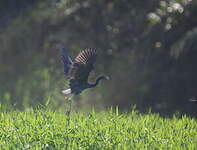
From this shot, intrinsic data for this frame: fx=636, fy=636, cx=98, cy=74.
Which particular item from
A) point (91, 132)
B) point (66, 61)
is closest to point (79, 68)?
point (66, 61)

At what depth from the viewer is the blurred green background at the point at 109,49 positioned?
11688mm

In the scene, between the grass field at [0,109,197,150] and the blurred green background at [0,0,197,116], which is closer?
the grass field at [0,109,197,150]

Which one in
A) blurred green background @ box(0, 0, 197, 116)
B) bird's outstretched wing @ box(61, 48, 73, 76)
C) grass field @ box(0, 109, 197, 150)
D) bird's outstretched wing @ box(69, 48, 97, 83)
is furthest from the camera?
blurred green background @ box(0, 0, 197, 116)

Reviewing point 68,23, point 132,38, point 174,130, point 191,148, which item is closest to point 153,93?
point 132,38

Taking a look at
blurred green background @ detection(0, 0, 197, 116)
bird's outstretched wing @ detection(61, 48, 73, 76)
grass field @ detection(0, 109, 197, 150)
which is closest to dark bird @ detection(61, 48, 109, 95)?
→ bird's outstretched wing @ detection(61, 48, 73, 76)

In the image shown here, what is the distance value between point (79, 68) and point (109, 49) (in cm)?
616

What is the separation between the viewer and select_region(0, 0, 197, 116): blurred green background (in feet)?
38.3

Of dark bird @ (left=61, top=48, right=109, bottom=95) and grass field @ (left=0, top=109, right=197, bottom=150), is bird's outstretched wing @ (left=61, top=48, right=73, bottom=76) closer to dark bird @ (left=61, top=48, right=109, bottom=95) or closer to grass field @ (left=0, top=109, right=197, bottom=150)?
dark bird @ (left=61, top=48, right=109, bottom=95)

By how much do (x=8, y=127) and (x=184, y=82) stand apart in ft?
19.7

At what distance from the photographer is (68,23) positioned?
13.4m

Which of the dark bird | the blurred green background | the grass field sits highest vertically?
the blurred green background

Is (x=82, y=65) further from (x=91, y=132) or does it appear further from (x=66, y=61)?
(x=91, y=132)

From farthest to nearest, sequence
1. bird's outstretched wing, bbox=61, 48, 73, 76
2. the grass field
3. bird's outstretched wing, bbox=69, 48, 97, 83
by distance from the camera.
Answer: bird's outstretched wing, bbox=61, 48, 73, 76, bird's outstretched wing, bbox=69, 48, 97, 83, the grass field

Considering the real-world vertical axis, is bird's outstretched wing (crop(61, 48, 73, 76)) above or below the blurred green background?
below
